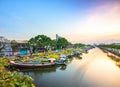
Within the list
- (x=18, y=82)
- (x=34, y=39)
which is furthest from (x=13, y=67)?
(x=34, y=39)

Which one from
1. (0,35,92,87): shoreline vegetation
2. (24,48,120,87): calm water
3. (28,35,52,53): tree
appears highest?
(28,35,52,53): tree

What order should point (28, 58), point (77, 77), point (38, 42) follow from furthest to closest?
point (38, 42) < point (28, 58) < point (77, 77)

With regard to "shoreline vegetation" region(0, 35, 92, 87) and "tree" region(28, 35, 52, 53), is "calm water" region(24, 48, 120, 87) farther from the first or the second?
"tree" region(28, 35, 52, 53)

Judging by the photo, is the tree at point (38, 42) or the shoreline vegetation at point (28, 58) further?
the tree at point (38, 42)

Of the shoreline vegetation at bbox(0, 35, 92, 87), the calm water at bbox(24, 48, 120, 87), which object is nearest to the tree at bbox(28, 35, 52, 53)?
the shoreline vegetation at bbox(0, 35, 92, 87)

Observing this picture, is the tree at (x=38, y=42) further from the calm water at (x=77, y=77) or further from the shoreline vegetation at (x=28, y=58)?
the calm water at (x=77, y=77)

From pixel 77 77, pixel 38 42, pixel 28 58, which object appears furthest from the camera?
pixel 38 42

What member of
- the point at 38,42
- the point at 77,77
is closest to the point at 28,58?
the point at 77,77

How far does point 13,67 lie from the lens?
3481cm

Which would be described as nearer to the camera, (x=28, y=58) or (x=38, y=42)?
(x=28, y=58)

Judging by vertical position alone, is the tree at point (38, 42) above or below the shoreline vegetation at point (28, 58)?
above

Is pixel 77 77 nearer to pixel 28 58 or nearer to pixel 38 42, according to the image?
pixel 28 58

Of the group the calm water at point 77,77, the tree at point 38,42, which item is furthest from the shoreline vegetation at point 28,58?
the calm water at point 77,77

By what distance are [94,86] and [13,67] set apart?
18362 mm
